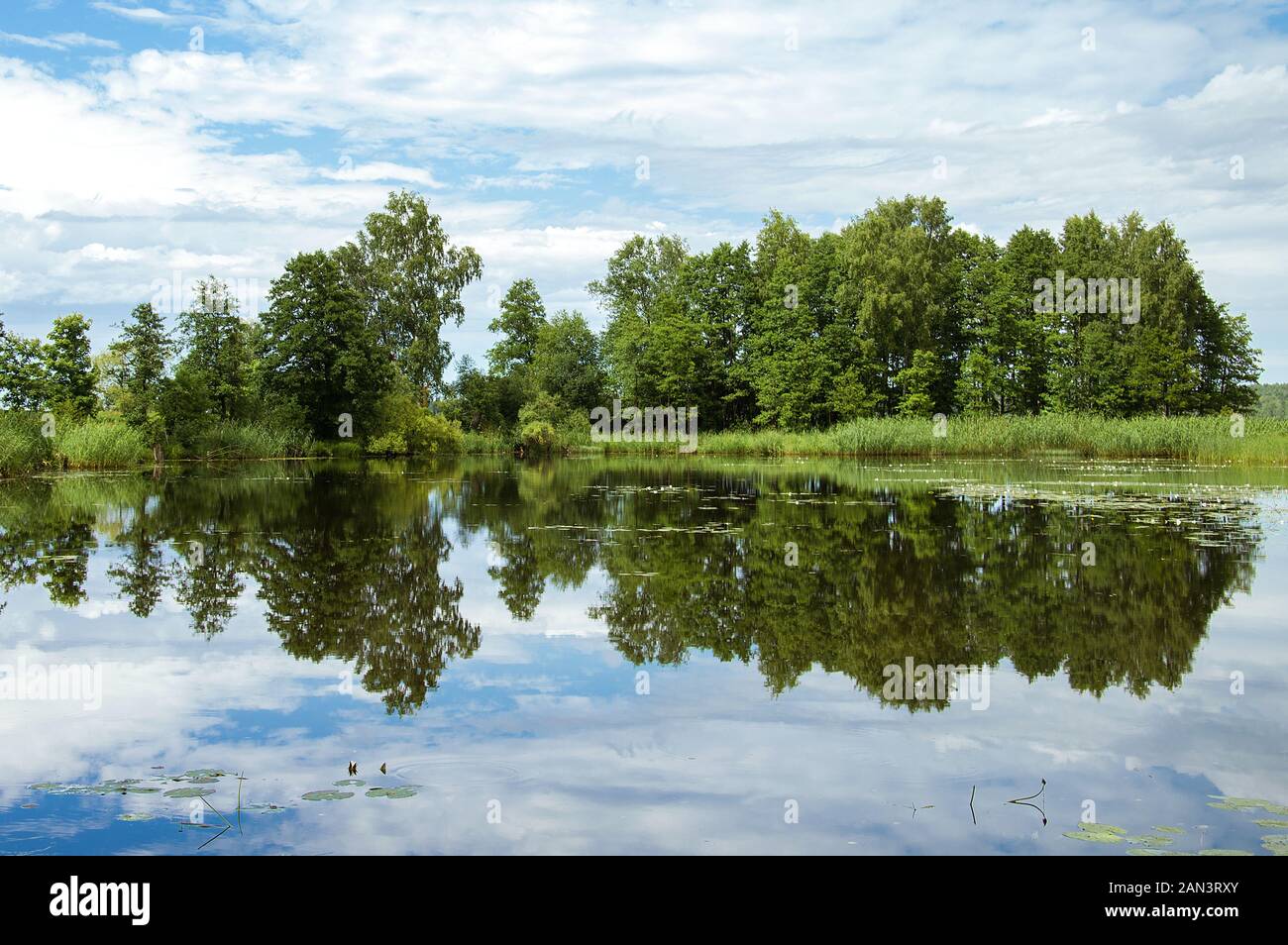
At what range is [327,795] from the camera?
419cm

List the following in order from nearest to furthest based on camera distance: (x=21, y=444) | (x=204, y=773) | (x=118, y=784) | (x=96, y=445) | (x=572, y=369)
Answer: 1. (x=118, y=784)
2. (x=204, y=773)
3. (x=21, y=444)
4. (x=96, y=445)
5. (x=572, y=369)

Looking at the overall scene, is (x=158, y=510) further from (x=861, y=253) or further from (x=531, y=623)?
(x=861, y=253)

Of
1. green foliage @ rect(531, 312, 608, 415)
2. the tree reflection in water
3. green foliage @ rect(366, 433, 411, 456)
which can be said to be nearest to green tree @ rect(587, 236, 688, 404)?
green foliage @ rect(531, 312, 608, 415)

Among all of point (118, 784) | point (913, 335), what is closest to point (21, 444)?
point (118, 784)

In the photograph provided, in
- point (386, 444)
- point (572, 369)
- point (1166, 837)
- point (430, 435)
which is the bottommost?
point (1166, 837)

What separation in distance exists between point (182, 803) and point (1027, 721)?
13.8ft

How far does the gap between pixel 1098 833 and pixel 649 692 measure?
270 centimetres

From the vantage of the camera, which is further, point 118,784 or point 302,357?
point 302,357

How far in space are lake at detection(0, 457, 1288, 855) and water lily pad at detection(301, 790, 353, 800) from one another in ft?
0.06

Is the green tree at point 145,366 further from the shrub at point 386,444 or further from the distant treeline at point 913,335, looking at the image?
the distant treeline at point 913,335

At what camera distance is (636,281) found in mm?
67938

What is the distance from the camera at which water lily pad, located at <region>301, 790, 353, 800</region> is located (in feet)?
13.6

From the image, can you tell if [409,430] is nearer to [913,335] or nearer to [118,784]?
[913,335]
